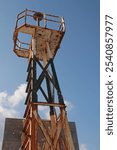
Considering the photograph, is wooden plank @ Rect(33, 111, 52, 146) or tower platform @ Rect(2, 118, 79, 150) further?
tower platform @ Rect(2, 118, 79, 150)

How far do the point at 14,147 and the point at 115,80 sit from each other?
7.63m

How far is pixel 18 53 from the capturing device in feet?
46.2

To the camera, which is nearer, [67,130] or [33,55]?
[67,130]

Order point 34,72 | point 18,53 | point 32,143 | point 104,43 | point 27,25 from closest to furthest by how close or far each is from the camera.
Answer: point 32,143 → point 104,43 → point 34,72 → point 27,25 → point 18,53

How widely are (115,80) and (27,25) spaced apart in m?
5.13

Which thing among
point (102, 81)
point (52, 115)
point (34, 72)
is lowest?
point (52, 115)

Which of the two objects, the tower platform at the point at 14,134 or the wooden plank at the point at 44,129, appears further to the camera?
the tower platform at the point at 14,134

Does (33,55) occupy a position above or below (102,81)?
above

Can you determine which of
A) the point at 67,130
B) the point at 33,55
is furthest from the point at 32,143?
the point at 33,55

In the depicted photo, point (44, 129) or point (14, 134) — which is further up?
point (14, 134)

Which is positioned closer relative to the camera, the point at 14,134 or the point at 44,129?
the point at 44,129

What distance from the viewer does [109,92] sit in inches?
371

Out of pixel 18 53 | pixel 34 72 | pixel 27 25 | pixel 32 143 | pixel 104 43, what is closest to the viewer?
pixel 32 143

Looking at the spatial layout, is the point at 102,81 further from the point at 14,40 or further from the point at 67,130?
the point at 14,40
